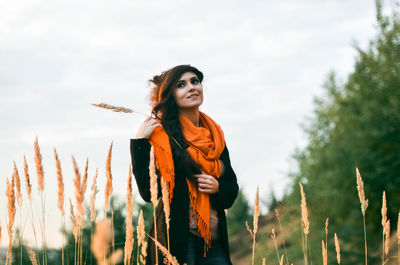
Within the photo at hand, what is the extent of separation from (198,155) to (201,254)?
2.05 ft

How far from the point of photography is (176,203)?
2613mm

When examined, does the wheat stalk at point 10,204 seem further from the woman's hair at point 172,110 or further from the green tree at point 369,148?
the green tree at point 369,148

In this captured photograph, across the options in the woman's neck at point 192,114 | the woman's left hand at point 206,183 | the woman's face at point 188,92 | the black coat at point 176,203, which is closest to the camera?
the black coat at point 176,203

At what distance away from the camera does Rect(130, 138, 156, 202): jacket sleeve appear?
262 centimetres

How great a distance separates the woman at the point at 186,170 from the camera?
257 centimetres

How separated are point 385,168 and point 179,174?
1496cm

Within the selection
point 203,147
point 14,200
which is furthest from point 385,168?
point 14,200

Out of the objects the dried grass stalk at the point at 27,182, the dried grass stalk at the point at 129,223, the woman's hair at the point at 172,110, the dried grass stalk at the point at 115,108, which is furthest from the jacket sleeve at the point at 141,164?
the dried grass stalk at the point at 129,223

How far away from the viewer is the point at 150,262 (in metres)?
2.61

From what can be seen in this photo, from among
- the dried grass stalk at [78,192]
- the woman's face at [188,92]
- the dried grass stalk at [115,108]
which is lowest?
the dried grass stalk at [78,192]

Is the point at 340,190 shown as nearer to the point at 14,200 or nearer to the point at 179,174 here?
the point at 179,174

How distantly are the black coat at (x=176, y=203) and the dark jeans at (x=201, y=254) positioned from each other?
0.16ft

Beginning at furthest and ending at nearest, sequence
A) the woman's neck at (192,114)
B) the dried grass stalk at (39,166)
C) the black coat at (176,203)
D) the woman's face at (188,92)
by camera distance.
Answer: the woman's neck at (192,114) < the woman's face at (188,92) < the black coat at (176,203) < the dried grass stalk at (39,166)

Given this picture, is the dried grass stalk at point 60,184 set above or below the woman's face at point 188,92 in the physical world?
below
